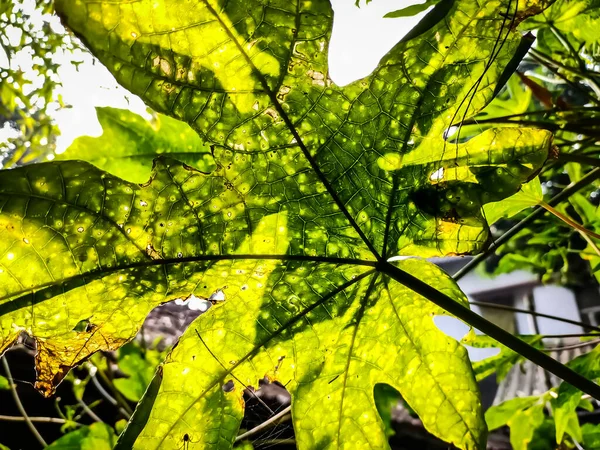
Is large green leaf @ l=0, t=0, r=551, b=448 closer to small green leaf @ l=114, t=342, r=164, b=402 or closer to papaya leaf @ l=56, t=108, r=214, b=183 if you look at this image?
papaya leaf @ l=56, t=108, r=214, b=183

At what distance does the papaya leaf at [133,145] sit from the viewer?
655 mm

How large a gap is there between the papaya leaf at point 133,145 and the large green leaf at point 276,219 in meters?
0.29

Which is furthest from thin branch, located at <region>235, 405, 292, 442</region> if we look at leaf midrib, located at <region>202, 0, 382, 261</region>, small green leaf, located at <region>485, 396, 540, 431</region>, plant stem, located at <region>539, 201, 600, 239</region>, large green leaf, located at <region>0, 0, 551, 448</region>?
small green leaf, located at <region>485, 396, 540, 431</region>

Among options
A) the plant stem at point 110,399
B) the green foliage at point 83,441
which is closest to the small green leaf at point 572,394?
the green foliage at point 83,441

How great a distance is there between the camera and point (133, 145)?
686 millimetres

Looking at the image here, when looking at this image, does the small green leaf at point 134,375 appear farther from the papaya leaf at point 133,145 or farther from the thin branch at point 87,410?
the papaya leaf at point 133,145

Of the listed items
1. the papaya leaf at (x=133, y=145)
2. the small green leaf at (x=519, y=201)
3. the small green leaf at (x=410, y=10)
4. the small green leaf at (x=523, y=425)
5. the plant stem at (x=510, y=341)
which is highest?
the small green leaf at (x=410, y=10)

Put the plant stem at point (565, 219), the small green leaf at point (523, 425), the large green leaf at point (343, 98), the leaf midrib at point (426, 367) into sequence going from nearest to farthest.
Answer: the large green leaf at point (343, 98) → the leaf midrib at point (426, 367) → the plant stem at point (565, 219) → the small green leaf at point (523, 425)

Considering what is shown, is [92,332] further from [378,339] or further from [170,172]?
[378,339]

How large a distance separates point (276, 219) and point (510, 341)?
23 cm

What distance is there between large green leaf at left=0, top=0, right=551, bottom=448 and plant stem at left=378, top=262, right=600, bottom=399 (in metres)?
0.04

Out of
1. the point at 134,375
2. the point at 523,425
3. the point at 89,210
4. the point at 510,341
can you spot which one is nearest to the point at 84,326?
the point at 89,210

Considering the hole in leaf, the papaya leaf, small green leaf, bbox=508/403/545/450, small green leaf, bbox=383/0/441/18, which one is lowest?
small green leaf, bbox=508/403/545/450

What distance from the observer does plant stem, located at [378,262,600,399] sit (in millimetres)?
392
